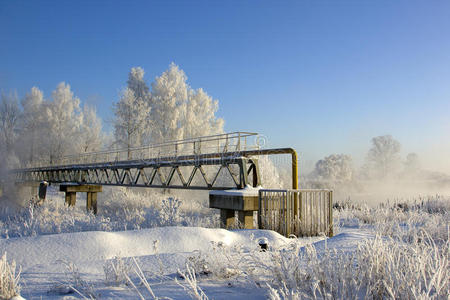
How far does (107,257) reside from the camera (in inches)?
203

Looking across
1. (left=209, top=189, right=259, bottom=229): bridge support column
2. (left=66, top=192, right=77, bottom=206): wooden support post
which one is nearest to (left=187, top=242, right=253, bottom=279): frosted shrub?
(left=209, top=189, right=259, bottom=229): bridge support column

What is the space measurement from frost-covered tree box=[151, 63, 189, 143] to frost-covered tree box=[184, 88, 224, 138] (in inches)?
25.8

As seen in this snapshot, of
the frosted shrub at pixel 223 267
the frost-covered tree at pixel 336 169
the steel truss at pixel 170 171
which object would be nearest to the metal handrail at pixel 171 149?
the steel truss at pixel 170 171

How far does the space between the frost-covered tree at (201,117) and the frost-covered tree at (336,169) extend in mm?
28850

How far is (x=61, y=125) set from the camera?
40125 mm

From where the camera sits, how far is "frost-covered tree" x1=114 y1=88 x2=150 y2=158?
3031 cm

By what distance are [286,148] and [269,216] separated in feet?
7.68

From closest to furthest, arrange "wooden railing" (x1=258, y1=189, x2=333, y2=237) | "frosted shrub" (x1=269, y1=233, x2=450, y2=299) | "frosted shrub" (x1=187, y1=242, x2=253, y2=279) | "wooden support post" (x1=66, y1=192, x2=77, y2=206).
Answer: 1. "frosted shrub" (x1=269, y1=233, x2=450, y2=299)
2. "frosted shrub" (x1=187, y1=242, x2=253, y2=279)
3. "wooden railing" (x1=258, y1=189, x2=333, y2=237)
4. "wooden support post" (x1=66, y1=192, x2=77, y2=206)

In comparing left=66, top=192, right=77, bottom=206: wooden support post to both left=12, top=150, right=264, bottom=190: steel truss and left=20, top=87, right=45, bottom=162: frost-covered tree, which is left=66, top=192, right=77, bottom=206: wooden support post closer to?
left=12, top=150, right=264, bottom=190: steel truss

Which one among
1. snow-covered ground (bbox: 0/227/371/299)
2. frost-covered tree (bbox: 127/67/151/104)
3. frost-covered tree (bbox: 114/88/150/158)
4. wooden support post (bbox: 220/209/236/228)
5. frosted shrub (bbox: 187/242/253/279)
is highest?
frost-covered tree (bbox: 127/67/151/104)

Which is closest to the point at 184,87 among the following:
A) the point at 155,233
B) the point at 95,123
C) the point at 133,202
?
the point at 133,202

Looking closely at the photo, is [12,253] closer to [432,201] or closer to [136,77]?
[432,201]

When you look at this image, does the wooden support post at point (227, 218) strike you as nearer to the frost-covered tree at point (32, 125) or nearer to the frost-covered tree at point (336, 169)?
the frost-covered tree at point (32, 125)

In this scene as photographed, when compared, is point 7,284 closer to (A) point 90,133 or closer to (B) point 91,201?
(B) point 91,201
